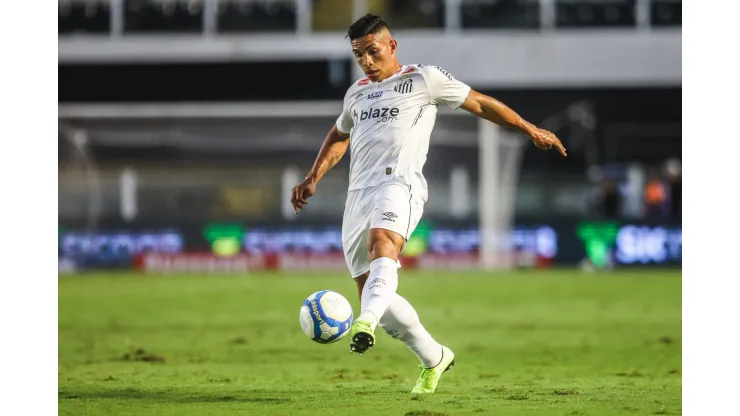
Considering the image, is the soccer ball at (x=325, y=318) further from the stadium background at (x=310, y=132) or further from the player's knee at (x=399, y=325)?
the stadium background at (x=310, y=132)

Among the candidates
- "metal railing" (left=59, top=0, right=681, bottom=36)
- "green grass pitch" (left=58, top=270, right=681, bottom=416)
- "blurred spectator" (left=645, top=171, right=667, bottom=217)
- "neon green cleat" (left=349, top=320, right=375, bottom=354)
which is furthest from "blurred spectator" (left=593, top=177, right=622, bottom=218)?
"neon green cleat" (left=349, top=320, right=375, bottom=354)

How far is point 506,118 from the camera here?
305 inches

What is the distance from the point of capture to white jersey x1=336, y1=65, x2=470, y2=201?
7730 mm

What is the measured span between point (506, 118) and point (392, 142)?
0.69 meters

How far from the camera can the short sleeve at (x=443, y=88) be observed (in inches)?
307

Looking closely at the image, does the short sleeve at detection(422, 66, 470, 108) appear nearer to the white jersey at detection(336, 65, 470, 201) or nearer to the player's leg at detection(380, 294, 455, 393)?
the white jersey at detection(336, 65, 470, 201)

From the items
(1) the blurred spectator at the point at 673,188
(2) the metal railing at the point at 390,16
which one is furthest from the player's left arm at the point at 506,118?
(2) the metal railing at the point at 390,16

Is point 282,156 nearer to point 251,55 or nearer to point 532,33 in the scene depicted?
point 251,55

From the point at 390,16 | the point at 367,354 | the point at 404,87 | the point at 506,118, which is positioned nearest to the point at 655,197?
the point at 390,16

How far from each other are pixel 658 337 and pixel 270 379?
15.8 ft

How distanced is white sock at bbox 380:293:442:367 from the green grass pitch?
11.5 inches

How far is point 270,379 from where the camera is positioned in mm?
9023

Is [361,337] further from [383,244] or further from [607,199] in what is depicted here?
[607,199]
